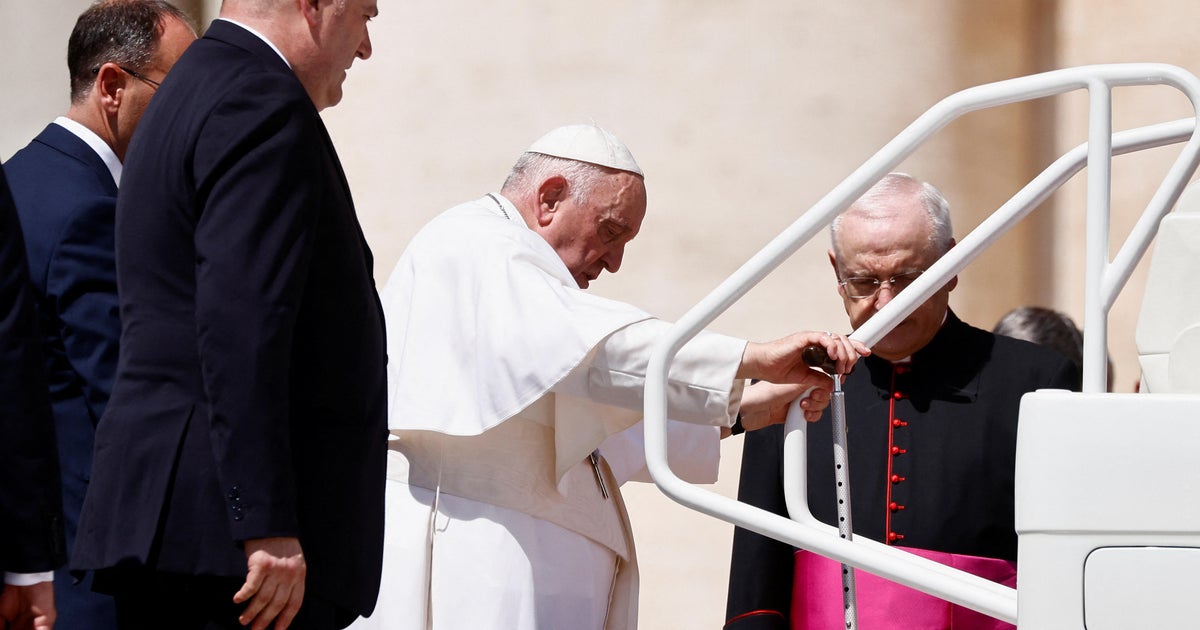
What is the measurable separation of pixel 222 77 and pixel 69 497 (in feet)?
3.51

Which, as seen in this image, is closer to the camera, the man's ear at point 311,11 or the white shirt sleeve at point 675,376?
the man's ear at point 311,11

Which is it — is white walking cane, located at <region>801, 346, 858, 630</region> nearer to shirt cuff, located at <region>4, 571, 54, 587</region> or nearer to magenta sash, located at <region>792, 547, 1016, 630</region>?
magenta sash, located at <region>792, 547, 1016, 630</region>

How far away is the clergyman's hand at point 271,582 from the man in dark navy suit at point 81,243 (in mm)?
799

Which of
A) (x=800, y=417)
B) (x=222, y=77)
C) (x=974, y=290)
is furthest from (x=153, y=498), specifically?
(x=974, y=290)

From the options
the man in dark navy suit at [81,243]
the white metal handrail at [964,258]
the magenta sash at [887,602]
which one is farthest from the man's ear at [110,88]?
the magenta sash at [887,602]

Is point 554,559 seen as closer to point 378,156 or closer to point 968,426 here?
point 968,426

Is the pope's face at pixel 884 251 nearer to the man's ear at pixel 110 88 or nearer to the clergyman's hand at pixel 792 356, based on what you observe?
the clergyman's hand at pixel 792 356

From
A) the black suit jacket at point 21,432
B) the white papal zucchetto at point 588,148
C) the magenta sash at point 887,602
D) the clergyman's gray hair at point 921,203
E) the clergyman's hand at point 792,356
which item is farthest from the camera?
the white papal zucchetto at point 588,148

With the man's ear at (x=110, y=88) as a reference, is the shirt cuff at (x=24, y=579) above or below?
below

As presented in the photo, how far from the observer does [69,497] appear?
3373mm

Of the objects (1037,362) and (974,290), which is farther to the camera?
(974,290)

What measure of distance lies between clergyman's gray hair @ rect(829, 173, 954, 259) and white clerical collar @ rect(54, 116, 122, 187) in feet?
5.30

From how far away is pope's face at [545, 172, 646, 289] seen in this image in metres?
3.98

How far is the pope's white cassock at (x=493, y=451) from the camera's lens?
11.7ft
